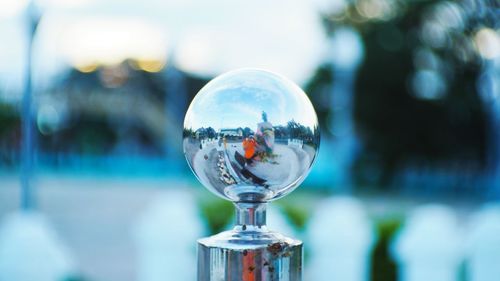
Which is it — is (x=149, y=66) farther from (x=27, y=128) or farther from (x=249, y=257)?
(x=249, y=257)

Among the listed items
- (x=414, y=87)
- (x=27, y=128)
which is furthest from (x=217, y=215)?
(x=414, y=87)

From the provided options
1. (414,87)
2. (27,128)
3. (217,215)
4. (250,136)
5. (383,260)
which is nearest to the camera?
(250,136)

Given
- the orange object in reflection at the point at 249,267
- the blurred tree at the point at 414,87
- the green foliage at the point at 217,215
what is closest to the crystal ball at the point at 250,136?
the orange object in reflection at the point at 249,267

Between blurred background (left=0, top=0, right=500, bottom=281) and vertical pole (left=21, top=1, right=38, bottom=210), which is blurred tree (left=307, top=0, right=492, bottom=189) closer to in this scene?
blurred background (left=0, top=0, right=500, bottom=281)

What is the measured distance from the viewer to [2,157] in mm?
30891

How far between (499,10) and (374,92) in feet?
47.0

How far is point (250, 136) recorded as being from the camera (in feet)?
4.27

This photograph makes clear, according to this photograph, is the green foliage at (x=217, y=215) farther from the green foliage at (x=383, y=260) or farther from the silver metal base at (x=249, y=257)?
the silver metal base at (x=249, y=257)

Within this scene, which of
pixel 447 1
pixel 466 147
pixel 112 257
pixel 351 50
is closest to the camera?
pixel 112 257

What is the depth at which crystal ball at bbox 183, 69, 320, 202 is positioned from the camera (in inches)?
51.6

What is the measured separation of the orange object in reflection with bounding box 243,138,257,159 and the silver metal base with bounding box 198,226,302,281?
6.5 inches

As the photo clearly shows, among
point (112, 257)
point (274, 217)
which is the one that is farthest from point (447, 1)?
point (274, 217)

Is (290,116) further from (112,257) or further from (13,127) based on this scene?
(13,127)

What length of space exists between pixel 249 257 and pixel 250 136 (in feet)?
0.74
